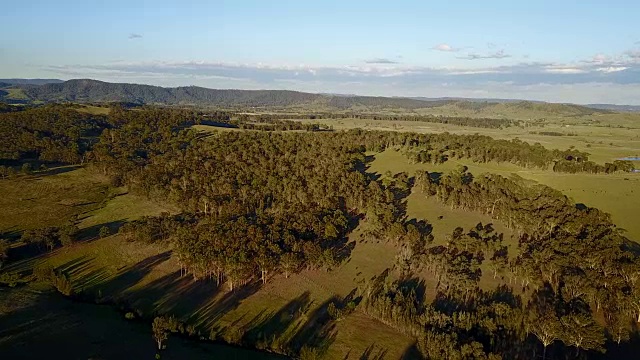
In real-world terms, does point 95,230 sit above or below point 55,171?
below

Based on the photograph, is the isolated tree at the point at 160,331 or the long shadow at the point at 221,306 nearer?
the isolated tree at the point at 160,331

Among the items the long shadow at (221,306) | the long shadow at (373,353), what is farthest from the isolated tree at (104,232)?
the long shadow at (373,353)

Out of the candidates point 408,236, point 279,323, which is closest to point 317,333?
point 279,323

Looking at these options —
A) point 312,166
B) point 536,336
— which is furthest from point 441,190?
point 536,336

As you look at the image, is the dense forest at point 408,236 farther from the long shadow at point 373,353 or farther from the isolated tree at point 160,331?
the isolated tree at point 160,331

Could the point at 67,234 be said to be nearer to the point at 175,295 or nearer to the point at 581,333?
the point at 175,295
